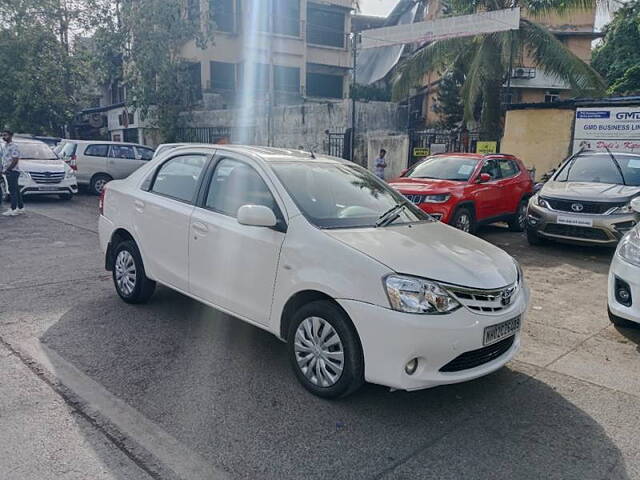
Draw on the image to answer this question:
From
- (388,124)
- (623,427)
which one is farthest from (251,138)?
(623,427)

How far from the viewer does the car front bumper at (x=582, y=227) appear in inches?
317

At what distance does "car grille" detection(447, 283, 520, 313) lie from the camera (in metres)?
3.32

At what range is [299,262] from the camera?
3.63 metres

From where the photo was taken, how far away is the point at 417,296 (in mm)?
3230

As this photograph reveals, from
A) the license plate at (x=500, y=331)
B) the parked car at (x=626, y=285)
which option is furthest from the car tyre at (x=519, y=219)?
the license plate at (x=500, y=331)

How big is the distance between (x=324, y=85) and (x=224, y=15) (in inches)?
281

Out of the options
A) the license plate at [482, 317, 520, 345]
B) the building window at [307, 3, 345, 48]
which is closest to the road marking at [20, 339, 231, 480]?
the license plate at [482, 317, 520, 345]

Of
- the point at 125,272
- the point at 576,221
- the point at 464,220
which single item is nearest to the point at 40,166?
the point at 125,272

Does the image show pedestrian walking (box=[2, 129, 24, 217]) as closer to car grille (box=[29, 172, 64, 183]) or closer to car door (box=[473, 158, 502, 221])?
car grille (box=[29, 172, 64, 183])

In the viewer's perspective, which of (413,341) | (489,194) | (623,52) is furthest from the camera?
(623,52)

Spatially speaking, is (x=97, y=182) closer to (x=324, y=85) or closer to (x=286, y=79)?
(x=286, y=79)

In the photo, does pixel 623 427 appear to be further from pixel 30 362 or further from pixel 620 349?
pixel 30 362

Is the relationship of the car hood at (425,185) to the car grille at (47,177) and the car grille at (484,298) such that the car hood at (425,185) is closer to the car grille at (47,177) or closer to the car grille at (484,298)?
the car grille at (484,298)

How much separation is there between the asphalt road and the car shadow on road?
11 mm
